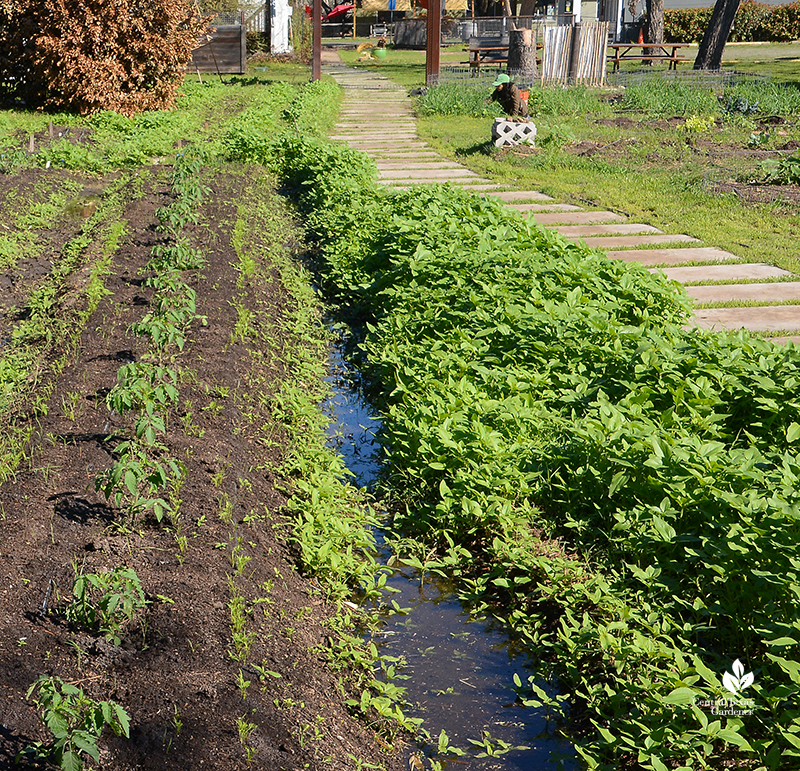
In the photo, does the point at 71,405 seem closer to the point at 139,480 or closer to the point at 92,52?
the point at 139,480

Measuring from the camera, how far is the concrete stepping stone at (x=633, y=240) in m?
8.70

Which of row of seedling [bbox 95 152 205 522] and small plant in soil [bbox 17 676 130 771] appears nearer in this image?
small plant in soil [bbox 17 676 130 771]

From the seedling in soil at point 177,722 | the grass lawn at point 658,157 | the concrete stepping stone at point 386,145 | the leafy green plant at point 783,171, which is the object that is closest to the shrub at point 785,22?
the grass lawn at point 658,157

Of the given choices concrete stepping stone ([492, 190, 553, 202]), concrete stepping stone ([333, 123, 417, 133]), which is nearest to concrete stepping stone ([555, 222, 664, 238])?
concrete stepping stone ([492, 190, 553, 202])

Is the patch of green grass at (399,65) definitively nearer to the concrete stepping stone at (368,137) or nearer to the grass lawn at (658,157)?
the grass lawn at (658,157)

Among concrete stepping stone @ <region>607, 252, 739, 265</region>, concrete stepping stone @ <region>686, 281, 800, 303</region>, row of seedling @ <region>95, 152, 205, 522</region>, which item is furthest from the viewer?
concrete stepping stone @ <region>607, 252, 739, 265</region>

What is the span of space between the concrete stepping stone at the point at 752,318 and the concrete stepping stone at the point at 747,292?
21cm

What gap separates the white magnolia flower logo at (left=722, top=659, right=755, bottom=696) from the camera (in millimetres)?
2949

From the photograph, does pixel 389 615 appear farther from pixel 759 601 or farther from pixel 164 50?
pixel 164 50

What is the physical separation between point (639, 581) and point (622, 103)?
16.7 meters

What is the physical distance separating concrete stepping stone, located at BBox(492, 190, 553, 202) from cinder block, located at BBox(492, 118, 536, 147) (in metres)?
2.67

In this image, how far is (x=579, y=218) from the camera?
385 inches

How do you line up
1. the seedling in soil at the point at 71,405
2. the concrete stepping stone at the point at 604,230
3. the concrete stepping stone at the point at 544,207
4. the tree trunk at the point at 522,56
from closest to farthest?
the seedling in soil at the point at 71,405 → the concrete stepping stone at the point at 604,230 → the concrete stepping stone at the point at 544,207 → the tree trunk at the point at 522,56

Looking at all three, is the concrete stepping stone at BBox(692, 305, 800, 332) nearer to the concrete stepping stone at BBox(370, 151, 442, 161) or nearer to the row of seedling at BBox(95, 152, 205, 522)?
the row of seedling at BBox(95, 152, 205, 522)
